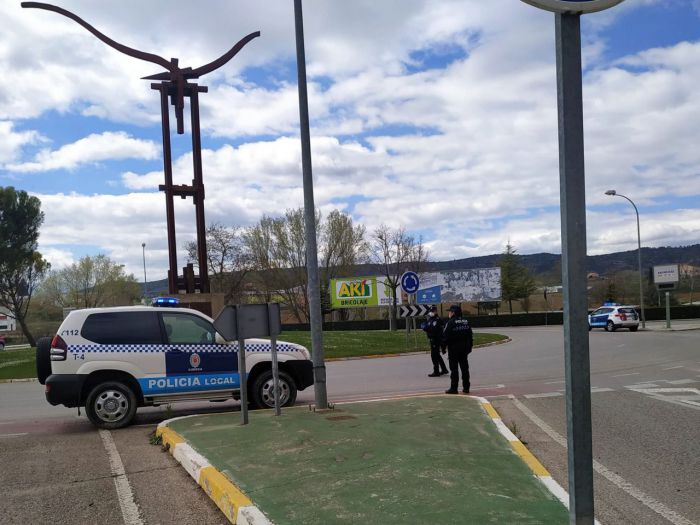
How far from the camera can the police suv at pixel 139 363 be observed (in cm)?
940

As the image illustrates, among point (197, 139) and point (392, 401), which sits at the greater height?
point (197, 139)

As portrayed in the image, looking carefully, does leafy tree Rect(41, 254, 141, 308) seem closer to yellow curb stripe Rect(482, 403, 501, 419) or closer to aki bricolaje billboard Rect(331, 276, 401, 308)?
aki bricolaje billboard Rect(331, 276, 401, 308)

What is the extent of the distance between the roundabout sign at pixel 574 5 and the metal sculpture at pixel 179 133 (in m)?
24.0

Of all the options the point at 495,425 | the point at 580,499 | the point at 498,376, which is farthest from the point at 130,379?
the point at 498,376

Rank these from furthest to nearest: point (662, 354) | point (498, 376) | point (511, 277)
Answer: point (511, 277) < point (662, 354) < point (498, 376)

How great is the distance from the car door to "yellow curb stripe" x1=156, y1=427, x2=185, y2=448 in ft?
4.45

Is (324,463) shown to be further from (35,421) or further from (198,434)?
(35,421)

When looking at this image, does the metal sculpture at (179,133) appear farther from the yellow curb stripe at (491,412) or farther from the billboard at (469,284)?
the billboard at (469,284)

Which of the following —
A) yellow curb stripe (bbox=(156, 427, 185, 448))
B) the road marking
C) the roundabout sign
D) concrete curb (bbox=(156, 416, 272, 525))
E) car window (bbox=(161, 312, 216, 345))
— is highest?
the roundabout sign

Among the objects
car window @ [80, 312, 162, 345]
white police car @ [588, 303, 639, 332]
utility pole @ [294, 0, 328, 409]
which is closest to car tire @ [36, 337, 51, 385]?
car window @ [80, 312, 162, 345]

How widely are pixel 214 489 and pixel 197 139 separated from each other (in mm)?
23983

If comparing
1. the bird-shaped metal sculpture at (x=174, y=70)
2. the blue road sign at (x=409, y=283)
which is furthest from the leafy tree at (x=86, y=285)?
the blue road sign at (x=409, y=283)

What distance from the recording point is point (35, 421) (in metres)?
10.9

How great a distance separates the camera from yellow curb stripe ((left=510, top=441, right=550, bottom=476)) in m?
5.93
